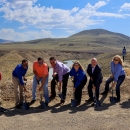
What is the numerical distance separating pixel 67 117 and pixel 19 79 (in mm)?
2511

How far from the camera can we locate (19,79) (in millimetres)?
9258

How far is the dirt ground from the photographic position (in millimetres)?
7841

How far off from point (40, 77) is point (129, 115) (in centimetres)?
401

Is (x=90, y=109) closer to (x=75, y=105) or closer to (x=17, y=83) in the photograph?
(x=75, y=105)

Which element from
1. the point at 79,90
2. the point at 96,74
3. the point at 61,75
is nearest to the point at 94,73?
the point at 96,74

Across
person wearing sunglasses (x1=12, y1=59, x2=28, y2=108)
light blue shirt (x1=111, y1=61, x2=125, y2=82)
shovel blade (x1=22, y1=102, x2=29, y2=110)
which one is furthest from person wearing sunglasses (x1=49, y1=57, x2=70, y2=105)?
light blue shirt (x1=111, y1=61, x2=125, y2=82)

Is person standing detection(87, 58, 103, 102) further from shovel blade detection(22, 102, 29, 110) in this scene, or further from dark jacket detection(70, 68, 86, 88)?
shovel blade detection(22, 102, 29, 110)

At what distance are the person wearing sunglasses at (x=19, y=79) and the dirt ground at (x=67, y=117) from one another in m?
0.51

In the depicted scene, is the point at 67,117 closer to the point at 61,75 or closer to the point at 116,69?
the point at 61,75


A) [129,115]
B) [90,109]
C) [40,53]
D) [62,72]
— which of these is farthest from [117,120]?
[40,53]

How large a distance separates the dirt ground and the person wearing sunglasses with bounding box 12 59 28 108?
0.51 metres

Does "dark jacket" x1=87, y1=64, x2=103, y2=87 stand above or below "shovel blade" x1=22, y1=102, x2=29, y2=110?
above

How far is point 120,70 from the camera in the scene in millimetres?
10258

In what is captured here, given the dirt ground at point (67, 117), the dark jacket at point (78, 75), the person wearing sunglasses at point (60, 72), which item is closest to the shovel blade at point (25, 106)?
the dirt ground at point (67, 117)
